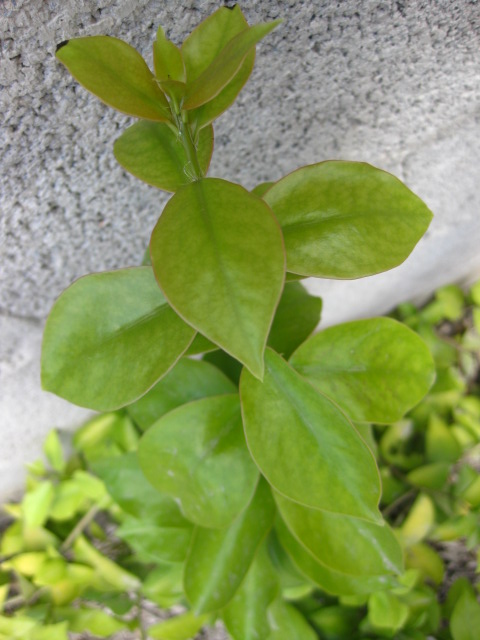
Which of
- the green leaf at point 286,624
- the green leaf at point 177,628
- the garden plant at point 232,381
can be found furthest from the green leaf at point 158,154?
the green leaf at point 177,628

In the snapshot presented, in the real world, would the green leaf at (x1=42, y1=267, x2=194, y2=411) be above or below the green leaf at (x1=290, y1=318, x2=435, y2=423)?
above

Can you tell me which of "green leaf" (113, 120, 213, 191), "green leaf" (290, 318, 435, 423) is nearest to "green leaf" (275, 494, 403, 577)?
"green leaf" (290, 318, 435, 423)

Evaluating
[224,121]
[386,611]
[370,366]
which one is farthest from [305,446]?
[386,611]

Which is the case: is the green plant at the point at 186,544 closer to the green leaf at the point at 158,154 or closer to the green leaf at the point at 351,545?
the green leaf at the point at 351,545

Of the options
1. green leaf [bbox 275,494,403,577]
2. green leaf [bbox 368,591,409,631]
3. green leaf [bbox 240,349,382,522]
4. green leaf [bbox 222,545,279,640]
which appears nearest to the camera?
green leaf [bbox 240,349,382,522]

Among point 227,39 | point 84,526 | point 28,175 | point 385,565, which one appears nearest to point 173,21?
point 227,39

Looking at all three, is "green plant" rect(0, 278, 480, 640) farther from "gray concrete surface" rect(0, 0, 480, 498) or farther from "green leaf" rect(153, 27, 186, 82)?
"green leaf" rect(153, 27, 186, 82)
